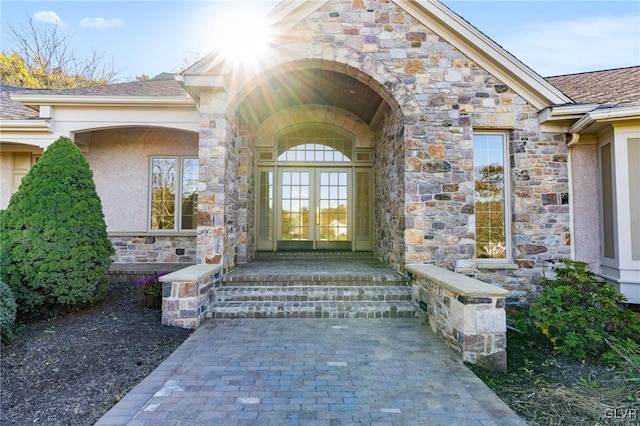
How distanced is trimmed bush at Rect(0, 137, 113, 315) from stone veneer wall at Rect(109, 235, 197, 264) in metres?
2.49

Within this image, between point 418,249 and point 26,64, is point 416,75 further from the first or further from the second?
point 26,64

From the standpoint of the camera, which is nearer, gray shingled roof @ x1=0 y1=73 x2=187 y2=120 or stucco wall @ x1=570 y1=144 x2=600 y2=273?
stucco wall @ x1=570 y1=144 x2=600 y2=273

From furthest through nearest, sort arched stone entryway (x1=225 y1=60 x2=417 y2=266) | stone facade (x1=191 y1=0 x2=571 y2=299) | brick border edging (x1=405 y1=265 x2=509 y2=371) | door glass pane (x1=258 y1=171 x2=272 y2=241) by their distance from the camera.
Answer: door glass pane (x1=258 y1=171 x2=272 y2=241)
arched stone entryway (x1=225 y1=60 x2=417 y2=266)
stone facade (x1=191 y1=0 x2=571 y2=299)
brick border edging (x1=405 y1=265 x2=509 y2=371)

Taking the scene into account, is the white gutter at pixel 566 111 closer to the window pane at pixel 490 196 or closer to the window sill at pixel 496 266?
the window pane at pixel 490 196

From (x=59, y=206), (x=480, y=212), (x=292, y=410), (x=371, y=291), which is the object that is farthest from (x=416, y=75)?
(x=59, y=206)

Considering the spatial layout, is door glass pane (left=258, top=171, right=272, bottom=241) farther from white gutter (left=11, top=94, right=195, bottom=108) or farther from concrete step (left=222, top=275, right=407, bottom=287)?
concrete step (left=222, top=275, right=407, bottom=287)

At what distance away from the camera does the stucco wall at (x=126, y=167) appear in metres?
7.53

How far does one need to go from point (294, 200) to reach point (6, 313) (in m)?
5.59

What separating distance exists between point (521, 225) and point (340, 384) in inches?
169

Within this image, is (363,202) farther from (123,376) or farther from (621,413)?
(123,376)

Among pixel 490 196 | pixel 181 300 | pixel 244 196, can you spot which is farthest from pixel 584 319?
pixel 244 196

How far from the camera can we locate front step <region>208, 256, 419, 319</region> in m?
4.66

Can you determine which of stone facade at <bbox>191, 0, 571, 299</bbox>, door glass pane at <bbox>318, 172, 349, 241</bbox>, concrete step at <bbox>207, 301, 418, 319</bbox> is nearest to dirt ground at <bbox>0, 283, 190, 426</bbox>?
concrete step at <bbox>207, 301, 418, 319</bbox>

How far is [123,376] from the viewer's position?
298 centimetres
